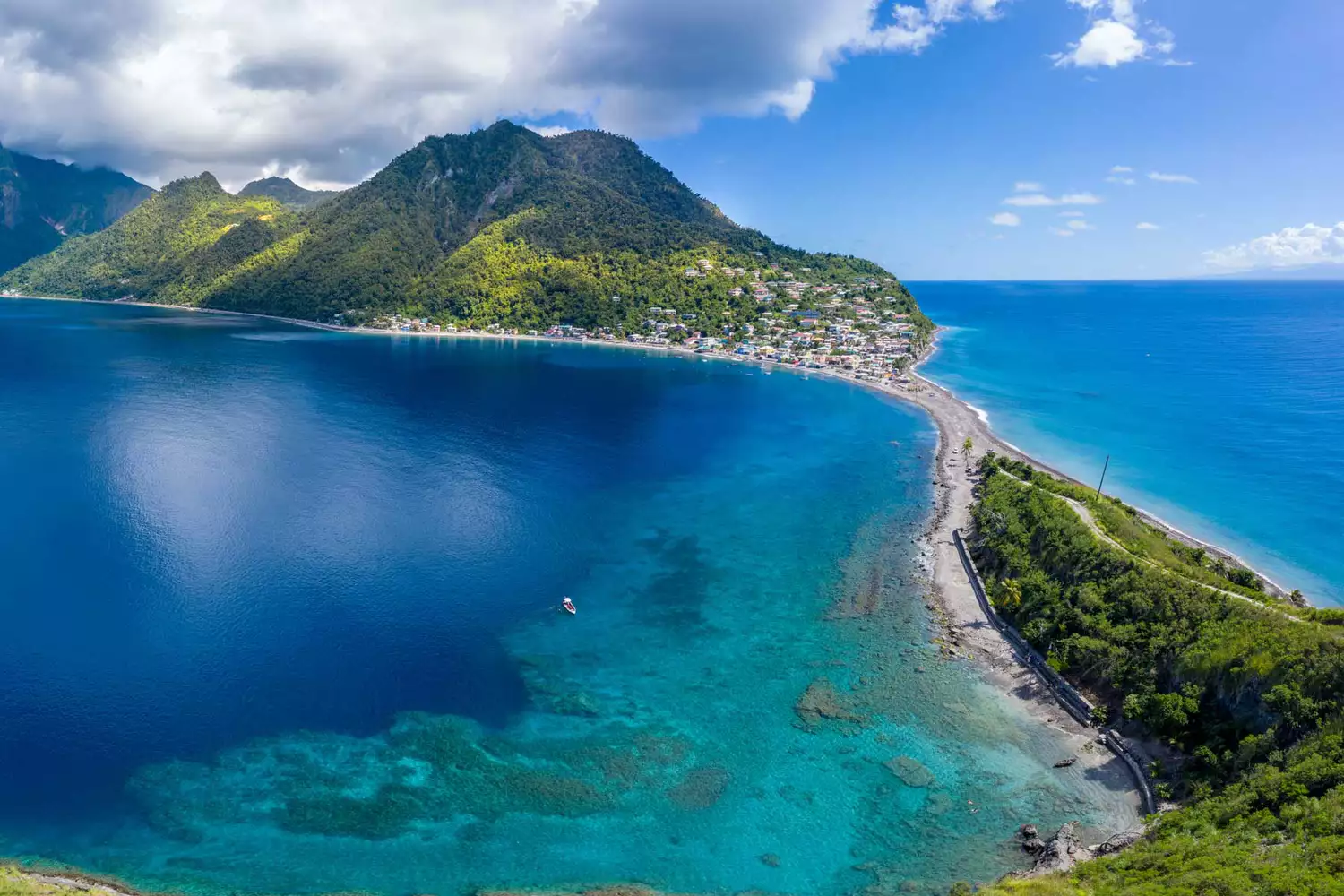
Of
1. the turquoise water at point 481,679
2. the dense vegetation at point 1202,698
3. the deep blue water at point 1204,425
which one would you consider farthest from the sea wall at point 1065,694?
the deep blue water at point 1204,425

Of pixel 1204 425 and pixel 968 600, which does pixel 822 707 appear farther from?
pixel 1204 425

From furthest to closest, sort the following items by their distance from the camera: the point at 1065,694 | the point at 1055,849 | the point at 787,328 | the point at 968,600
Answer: the point at 787,328 < the point at 968,600 < the point at 1065,694 < the point at 1055,849

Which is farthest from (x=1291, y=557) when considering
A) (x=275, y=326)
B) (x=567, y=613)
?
(x=275, y=326)

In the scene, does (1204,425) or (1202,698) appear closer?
(1202,698)

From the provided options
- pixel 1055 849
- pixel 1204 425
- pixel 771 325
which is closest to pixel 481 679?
pixel 1055 849

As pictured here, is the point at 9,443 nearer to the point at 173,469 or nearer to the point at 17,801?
the point at 173,469

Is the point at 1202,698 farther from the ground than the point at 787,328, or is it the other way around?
the point at 787,328

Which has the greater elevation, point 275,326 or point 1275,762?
Result: point 275,326

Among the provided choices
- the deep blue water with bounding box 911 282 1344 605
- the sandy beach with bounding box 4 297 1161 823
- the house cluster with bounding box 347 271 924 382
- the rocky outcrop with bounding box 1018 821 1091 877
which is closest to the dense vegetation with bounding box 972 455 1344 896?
the rocky outcrop with bounding box 1018 821 1091 877
